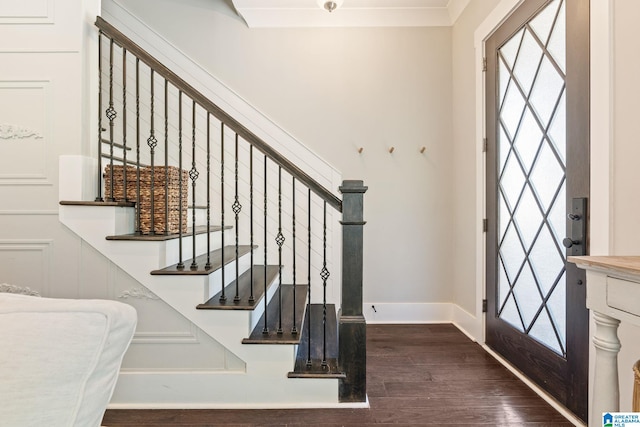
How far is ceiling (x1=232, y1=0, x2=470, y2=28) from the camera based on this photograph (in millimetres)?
2840

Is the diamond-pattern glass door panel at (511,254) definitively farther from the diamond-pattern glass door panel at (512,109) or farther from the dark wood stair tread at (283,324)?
the dark wood stair tread at (283,324)

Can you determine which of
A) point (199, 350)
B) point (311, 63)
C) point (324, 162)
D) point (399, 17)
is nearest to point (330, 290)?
point (324, 162)

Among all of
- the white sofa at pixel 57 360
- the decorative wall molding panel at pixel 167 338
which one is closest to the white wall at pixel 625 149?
the white sofa at pixel 57 360

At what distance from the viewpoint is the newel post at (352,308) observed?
1691 mm

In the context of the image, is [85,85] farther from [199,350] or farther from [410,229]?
[410,229]

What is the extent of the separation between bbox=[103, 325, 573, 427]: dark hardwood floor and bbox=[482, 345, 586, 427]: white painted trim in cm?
3

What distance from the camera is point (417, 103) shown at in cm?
295

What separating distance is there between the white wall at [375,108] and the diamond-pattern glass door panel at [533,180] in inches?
28.0

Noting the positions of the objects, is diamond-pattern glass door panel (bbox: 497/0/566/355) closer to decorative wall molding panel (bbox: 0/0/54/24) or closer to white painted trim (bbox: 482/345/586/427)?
white painted trim (bbox: 482/345/586/427)

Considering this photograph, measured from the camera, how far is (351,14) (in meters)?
2.90

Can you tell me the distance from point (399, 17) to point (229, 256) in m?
2.62

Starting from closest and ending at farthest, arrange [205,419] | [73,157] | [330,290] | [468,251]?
[205,419]
[73,157]
[468,251]
[330,290]

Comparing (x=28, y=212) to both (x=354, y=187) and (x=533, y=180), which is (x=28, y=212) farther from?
(x=533, y=180)

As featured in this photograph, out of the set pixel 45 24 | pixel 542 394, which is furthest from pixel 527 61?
pixel 45 24
